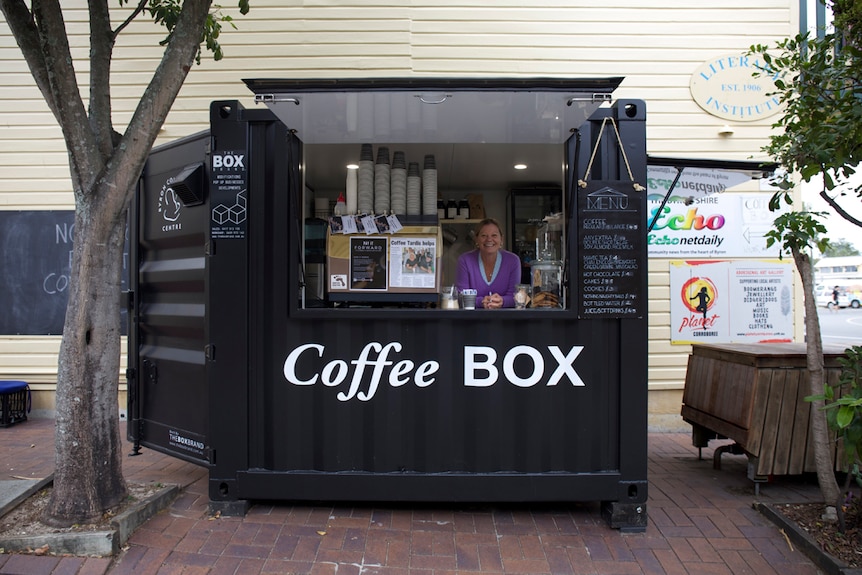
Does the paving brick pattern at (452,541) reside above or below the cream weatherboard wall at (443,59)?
below

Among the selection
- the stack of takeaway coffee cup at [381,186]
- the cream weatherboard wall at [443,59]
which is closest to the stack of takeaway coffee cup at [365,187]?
the stack of takeaway coffee cup at [381,186]

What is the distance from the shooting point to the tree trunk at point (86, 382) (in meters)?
3.13

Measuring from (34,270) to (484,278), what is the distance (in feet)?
17.4

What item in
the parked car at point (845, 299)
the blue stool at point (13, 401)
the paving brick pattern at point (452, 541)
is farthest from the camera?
the parked car at point (845, 299)

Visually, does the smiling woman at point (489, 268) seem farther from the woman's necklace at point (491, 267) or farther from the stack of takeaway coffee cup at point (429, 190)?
the stack of takeaway coffee cup at point (429, 190)

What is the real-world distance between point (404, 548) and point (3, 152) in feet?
20.6

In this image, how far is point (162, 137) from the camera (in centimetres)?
608

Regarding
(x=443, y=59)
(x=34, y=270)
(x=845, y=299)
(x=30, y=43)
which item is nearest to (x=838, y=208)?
(x=443, y=59)

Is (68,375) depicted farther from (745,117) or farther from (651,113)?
(745,117)

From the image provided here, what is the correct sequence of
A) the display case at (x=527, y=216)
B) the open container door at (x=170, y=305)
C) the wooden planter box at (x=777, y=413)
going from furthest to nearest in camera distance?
the display case at (x=527, y=216) → the wooden planter box at (x=777, y=413) → the open container door at (x=170, y=305)

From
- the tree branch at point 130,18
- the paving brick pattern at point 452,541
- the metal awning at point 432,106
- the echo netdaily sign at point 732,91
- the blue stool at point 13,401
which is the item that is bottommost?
the paving brick pattern at point 452,541

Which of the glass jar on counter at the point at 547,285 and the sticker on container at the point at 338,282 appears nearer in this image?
the glass jar on counter at the point at 547,285

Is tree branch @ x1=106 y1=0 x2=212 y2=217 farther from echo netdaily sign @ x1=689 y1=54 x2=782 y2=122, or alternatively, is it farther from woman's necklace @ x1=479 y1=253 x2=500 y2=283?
echo netdaily sign @ x1=689 y1=54 x2=782 y2=122

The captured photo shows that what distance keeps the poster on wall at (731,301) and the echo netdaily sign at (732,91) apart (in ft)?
5.31
